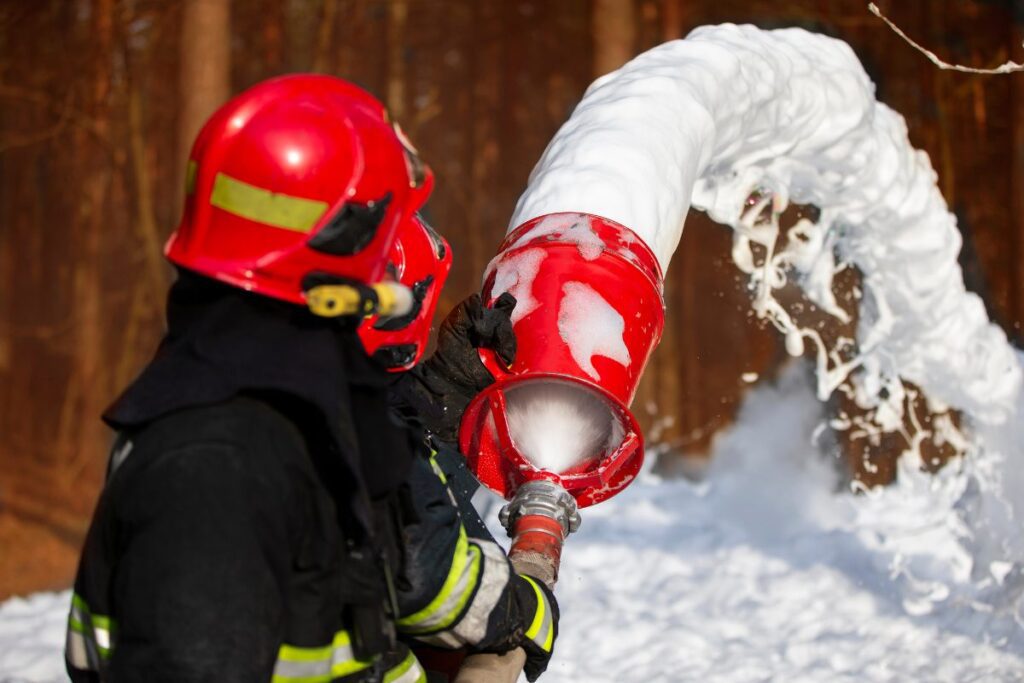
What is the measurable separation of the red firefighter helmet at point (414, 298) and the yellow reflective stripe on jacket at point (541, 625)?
0.51 m

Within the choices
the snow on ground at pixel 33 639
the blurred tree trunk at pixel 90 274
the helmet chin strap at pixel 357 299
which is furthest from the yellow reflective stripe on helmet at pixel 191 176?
the blurred tree trunk at pixel 90 274

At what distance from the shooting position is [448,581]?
198cm

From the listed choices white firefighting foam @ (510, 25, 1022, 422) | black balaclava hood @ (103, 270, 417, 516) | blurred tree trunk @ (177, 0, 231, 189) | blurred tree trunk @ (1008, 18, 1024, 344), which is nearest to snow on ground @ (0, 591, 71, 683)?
white firefighting foam @ (510, 25, 1022, 422)

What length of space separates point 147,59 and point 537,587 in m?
6.88

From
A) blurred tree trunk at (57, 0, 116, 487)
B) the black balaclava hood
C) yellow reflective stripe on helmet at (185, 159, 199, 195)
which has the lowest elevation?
blurred tree trunk at (57, 0, 116, 487)

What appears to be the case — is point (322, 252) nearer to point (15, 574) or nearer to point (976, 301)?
point (976, 301)

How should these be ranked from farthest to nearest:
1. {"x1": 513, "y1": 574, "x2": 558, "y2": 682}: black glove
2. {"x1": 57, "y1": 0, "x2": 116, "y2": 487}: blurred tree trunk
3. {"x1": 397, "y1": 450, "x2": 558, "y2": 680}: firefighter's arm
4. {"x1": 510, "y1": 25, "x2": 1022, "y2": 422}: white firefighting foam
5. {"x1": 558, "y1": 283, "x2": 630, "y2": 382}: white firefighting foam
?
{"x1": 57, "y1": 0, "x2": 116, "y2": 487}: blurred tree trunk → {"x1": 510, "y1": 25, "x2": 1022, "y2": 422}: white firefighting foam → {"x1": 558, "y1": 283, "x2": 630, "y2": 382}: white firefighting foam → {"x1": 513, "y1": 574, "x2": 558, "y2": 682}: black glove → {"x1": 397, "y1": 450, "x2": 558, "y2": 680}: firefighter's arm

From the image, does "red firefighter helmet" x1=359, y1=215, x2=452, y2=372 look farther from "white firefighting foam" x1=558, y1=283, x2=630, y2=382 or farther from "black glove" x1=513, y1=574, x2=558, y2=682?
"black glove" x1=513, y1=574, x2=558, y2=682

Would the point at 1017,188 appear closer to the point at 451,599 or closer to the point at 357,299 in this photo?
the point at 451,599

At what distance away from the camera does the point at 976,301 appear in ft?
15.9

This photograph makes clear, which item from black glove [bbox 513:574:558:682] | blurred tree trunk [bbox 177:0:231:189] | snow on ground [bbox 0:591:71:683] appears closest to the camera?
black glove [bbox 513:574:558:682]

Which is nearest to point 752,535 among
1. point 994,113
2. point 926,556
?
point 926,556

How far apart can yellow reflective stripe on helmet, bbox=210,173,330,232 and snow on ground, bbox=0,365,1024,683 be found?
3.06 metres

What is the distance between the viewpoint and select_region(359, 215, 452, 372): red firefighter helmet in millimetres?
2273
